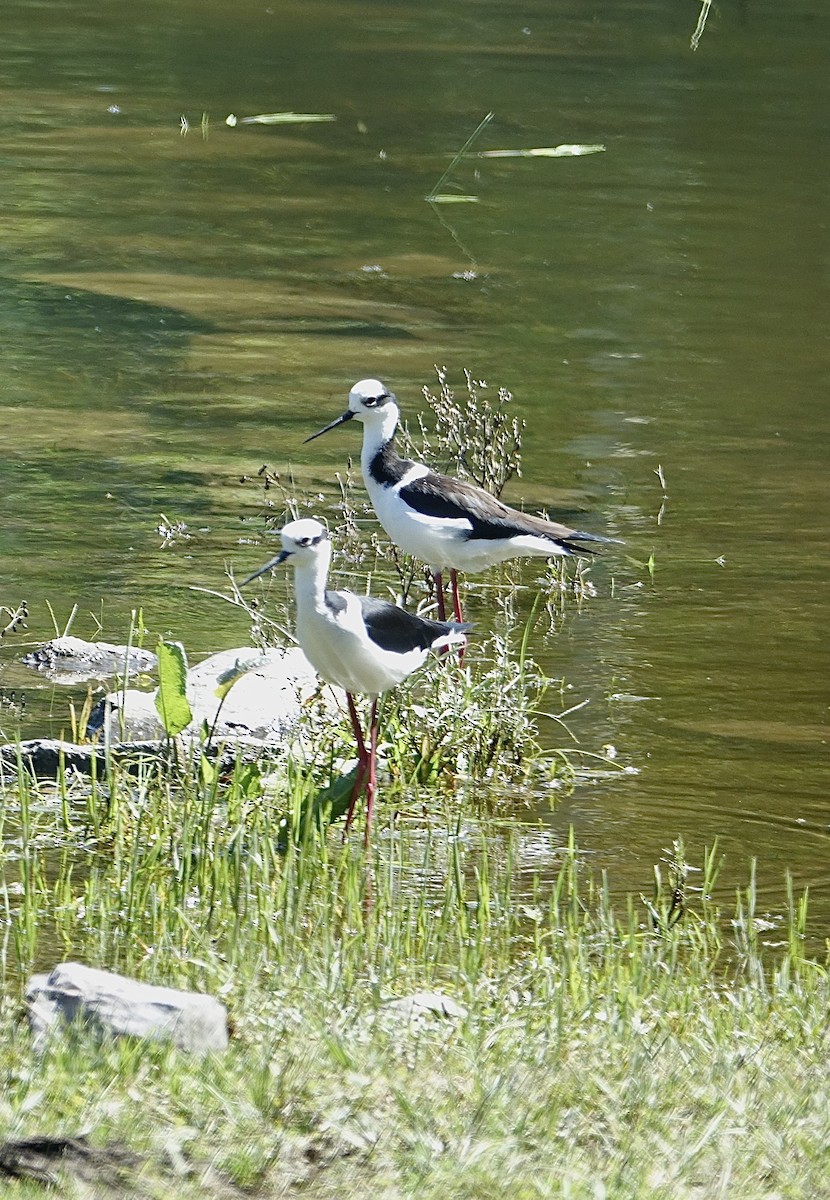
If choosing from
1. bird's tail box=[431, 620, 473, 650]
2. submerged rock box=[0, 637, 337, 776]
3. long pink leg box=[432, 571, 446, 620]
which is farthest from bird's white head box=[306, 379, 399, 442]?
bird's tail box=[431, 620, 473, 650]

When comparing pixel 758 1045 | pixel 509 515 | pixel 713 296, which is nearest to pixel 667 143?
pixel 713 296

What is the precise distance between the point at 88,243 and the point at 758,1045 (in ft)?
33.1

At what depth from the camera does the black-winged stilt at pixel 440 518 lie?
23.1ft

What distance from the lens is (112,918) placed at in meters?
4.84

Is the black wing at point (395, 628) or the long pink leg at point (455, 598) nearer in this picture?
the black wing at point (395, 628)

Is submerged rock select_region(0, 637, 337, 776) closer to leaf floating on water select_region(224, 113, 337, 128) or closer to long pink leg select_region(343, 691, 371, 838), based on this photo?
long pink leg select_region(343, 691, 371, 838)

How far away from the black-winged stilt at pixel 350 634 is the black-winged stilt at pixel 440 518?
1211 mm

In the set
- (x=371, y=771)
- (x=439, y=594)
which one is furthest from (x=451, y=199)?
(x=371, y=771)

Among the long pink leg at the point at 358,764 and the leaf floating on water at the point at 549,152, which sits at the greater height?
the leaf floating on water at the point at 549,152

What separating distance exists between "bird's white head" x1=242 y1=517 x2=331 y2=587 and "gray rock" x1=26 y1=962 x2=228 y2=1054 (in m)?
1.68

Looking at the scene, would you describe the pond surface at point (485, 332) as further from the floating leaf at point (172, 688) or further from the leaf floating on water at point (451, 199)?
the floating leaf at point (172, 688)

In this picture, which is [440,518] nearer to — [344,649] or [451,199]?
[344,649]

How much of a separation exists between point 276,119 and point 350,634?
12847mm

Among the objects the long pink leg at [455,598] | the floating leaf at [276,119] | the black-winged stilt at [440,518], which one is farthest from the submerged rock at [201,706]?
the floating leaf at [276,119]
